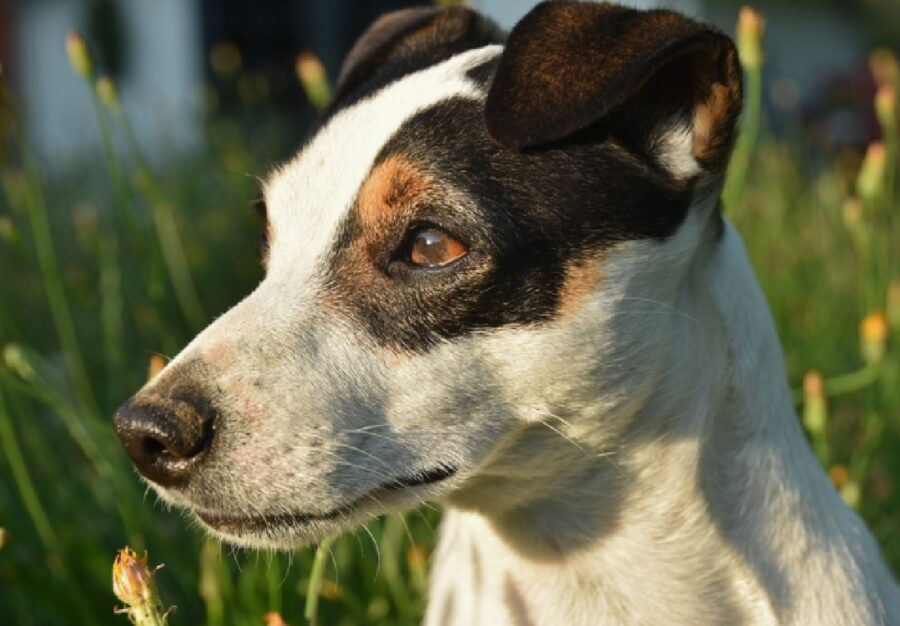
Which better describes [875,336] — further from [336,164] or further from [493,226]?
[336,164]

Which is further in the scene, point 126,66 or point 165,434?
point 126,66

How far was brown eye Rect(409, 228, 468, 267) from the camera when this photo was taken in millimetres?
2104

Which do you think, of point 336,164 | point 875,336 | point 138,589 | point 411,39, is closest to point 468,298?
point 336,164

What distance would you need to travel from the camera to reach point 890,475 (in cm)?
381

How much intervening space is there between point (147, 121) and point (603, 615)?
9.52 metres

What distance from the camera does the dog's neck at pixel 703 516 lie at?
2.24m

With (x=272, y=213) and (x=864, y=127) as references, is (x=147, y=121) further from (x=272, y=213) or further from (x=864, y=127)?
(x=272, y=213)

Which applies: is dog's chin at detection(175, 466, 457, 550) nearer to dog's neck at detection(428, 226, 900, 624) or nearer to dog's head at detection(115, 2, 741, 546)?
dog's head at detection(115, 2, 741, 546)

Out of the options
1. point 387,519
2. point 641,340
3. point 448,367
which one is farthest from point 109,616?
point 641,340

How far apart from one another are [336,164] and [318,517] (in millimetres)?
663

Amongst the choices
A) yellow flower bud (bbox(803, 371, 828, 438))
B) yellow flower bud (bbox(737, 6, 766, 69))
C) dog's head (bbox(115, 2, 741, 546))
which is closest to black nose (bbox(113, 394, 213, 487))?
dog's head (bbox(115, 2, 741, 546))

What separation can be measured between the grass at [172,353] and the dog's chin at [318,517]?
0.17 feet

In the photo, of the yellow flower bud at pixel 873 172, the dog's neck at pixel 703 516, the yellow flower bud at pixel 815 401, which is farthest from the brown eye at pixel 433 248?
the yellow flower bud at pixel 873 172

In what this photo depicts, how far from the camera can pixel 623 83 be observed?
1980 millimetres
